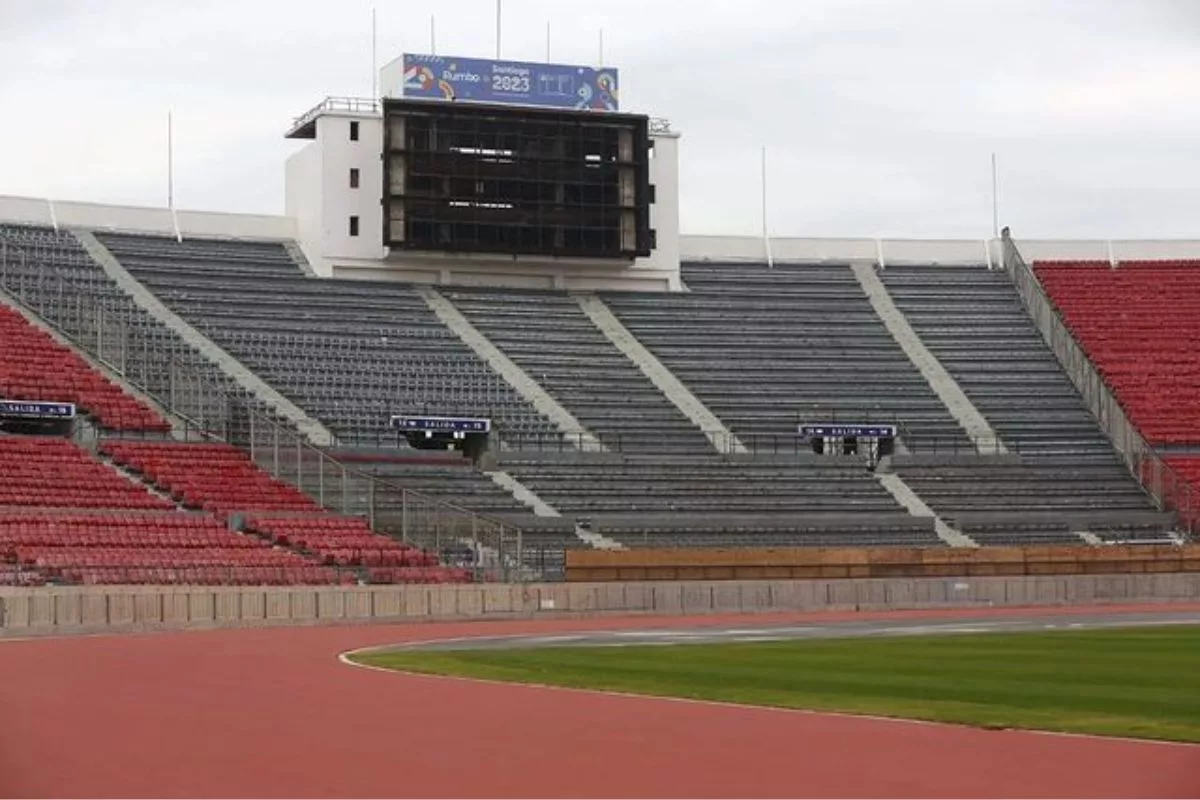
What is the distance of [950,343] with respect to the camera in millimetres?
84688

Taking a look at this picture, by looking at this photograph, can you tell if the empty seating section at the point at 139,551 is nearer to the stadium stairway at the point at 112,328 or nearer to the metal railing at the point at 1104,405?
the stadium stairway at the point at 112,328

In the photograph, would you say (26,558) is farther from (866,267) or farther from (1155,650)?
(866,267)

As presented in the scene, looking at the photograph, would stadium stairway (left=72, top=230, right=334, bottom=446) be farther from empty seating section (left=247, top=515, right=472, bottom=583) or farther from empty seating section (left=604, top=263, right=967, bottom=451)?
empty seating section (left=604, top=263, right=967, bottom=451)

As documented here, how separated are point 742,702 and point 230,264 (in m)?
57.5

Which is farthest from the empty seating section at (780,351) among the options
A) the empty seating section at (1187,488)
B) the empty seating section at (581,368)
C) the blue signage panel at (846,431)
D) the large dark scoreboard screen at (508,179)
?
the empty seating section at (1187,488)

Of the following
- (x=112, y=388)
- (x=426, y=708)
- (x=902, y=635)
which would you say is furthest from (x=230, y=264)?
(x=426, y=708)

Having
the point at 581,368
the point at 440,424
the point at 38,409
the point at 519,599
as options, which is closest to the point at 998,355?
the point at 581,368

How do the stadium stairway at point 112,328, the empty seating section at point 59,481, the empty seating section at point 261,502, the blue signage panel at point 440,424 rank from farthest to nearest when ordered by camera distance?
1. the blue signage panel at point 440,424
2. the stadium stairway at point 112,328
3. the empty seating section at point 261,502
4. the empty seating section at point 59,481

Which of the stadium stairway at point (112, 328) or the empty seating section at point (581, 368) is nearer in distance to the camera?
the stadium stairway at point (112, 328)

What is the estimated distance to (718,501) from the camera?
231 ft

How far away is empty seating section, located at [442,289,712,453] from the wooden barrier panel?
35.3ft

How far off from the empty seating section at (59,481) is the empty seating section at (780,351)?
23468mm

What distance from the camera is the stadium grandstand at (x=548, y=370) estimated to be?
6438cm

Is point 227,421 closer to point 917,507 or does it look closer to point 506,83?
point 506,83
